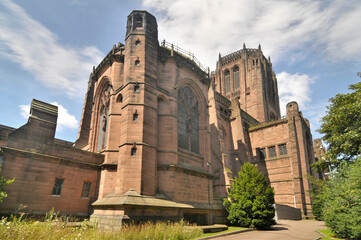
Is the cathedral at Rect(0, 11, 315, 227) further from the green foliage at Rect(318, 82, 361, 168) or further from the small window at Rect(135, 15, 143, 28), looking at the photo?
the green foliage at Rect(318, 82, 361, 168)

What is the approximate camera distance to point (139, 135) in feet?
53.0

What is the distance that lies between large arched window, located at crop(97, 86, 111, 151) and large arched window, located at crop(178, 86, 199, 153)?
6471 millimetres

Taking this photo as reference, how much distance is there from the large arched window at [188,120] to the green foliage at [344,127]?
11017mm

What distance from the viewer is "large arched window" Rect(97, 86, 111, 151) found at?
20328 millimetres

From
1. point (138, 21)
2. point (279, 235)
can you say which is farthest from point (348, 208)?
point (138, 21)

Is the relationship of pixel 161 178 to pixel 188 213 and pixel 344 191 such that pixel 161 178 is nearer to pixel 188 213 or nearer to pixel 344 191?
pixel 188 213

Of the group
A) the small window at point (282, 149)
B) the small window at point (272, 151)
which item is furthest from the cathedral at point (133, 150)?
the small window at point (272, 151)

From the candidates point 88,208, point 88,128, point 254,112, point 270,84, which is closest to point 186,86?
point 88,128

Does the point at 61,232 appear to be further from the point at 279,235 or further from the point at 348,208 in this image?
the point at 348,208

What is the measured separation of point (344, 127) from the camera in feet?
61.1

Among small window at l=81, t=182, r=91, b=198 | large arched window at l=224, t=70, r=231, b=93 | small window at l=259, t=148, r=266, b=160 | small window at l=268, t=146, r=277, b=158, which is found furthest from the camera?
large arched window at l=224, t=70, r=231, b=93

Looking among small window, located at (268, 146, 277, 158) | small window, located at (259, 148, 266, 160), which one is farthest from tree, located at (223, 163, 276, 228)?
small window, located at (259, 148, 266, 160)

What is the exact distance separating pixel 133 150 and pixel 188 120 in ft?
24.0

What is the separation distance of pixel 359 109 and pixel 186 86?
13.7m
